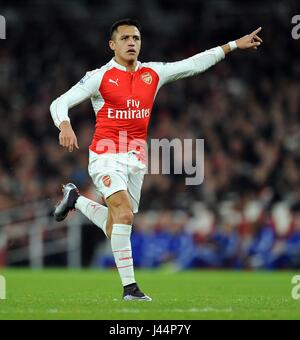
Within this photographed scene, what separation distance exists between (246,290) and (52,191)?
34.7 ft

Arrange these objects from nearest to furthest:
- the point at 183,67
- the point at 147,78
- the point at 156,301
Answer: the point at 156,301 < the point at 147,78 < the point at 183,67

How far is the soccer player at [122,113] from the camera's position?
9.79 meters

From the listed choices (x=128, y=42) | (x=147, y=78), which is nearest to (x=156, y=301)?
(x=147, y=78)

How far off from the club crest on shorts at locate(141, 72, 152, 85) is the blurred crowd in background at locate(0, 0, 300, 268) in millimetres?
9238

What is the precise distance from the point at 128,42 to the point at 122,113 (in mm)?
706

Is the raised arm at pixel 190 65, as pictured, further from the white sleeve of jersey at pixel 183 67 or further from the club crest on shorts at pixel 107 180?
the club crest on shorts at pixel 107 180

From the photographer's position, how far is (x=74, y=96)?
32.8 feet

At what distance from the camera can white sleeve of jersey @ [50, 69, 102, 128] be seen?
978 cm

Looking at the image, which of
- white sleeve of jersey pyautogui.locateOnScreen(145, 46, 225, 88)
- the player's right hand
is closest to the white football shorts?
the player's right hand

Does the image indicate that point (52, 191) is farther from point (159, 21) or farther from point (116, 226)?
point (116, 226)

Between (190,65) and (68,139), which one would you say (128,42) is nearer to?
(190,65)

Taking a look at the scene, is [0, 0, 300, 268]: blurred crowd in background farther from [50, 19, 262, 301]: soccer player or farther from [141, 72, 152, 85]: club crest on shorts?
[141, 72, 152, 85]: club crest on shorts

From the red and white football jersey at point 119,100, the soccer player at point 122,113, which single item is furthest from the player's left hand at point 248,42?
the red and white football jersey at point 119,100

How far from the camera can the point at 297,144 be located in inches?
833
